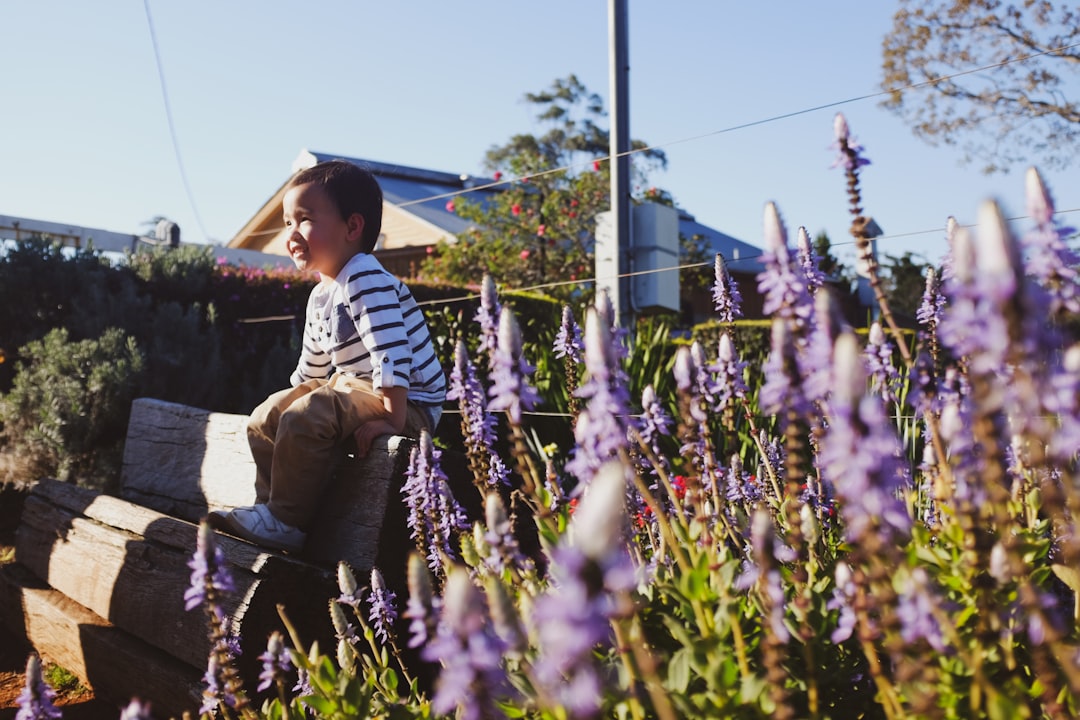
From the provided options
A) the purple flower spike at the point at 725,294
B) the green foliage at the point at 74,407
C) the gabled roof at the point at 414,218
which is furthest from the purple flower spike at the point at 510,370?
the gabled roof at the point at 414,218

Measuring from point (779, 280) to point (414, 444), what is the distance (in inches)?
79.1

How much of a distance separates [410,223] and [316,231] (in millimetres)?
23131

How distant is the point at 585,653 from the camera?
3.12 feet

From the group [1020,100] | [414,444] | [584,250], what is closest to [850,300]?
[1020,100]

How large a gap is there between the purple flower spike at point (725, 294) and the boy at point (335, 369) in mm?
1527

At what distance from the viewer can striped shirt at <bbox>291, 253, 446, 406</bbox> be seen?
11.7 ft

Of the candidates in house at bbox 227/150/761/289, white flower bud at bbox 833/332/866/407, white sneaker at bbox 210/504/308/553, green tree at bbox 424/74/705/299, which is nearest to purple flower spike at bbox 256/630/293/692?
white sneaker at bbox 210/504/308/553

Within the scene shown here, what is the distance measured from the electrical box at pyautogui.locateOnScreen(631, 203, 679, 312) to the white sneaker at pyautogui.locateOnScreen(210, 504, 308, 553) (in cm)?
471

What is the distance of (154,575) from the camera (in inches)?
136

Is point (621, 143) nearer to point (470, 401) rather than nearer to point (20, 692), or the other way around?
point (20, 692)

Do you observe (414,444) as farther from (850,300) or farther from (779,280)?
(850,300)

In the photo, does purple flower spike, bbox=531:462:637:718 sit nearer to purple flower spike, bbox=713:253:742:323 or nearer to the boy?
purple flower spike, bbox=713:253:742:323

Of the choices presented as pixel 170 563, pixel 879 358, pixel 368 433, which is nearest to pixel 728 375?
pixel 879 358

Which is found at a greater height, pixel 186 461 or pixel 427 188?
pixel 427 188
